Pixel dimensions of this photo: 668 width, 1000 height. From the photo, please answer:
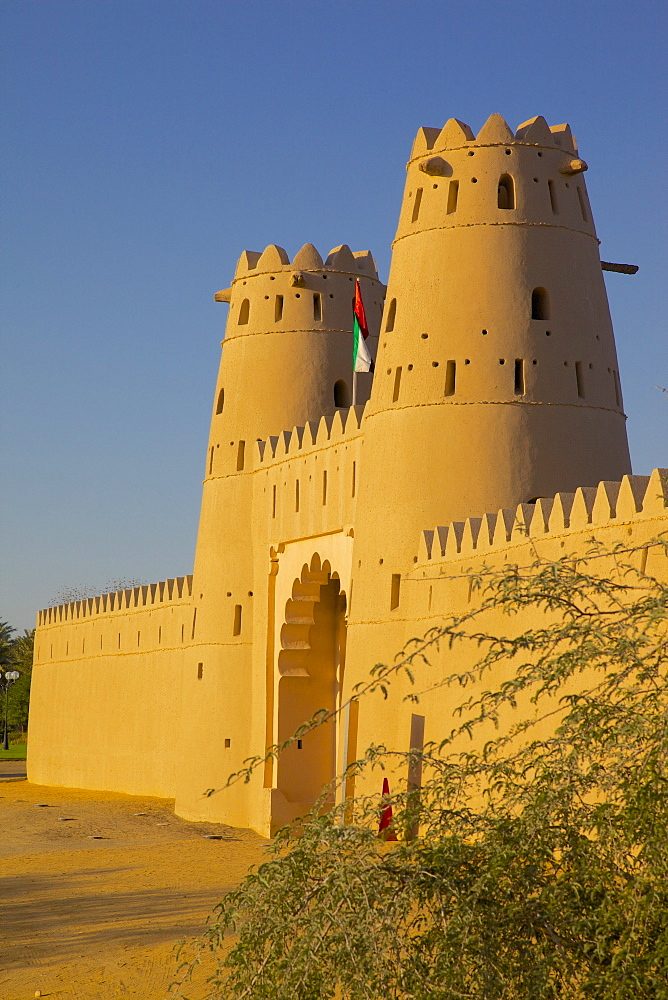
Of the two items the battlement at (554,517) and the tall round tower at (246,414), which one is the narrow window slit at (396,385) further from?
the tall round tower at (246,414)

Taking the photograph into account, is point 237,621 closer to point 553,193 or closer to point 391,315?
point 391,315

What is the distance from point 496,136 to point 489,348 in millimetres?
3363

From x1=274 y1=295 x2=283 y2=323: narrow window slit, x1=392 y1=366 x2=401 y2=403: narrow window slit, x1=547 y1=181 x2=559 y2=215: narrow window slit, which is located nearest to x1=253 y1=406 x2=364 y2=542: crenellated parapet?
x1=392 y1=366 x2=401 y2=403: narrow window slit

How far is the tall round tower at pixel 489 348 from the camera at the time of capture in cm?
1988

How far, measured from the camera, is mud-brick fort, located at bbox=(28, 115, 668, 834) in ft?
64.6

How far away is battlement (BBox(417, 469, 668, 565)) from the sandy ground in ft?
15.8

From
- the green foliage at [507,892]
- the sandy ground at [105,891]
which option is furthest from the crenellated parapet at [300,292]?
the green foliage at [507,892]

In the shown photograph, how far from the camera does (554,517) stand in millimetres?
16281

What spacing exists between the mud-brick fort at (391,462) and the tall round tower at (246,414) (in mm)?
45

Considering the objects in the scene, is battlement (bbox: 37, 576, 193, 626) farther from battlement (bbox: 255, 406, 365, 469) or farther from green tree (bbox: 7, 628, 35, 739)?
green tree (bbox: 7, 628, 35, 739)

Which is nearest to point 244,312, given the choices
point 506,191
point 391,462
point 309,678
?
point 309,678

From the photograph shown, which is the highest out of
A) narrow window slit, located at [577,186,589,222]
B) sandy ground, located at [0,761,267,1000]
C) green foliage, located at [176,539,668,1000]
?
narrow window slit, located at [577,186,589,222]

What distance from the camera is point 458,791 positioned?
7469mm

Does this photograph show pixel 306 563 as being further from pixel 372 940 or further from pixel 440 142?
pixel 372 940
